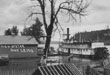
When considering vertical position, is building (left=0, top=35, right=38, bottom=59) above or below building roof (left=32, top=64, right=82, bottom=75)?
below

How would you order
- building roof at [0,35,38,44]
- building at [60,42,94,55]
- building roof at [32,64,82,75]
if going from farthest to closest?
building at [60,42,94,55], building roof at [0,35,38,44], building roof at [32,64,82,75]

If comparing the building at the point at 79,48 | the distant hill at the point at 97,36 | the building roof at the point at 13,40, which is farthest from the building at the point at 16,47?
the distant hill at the point at 97,36

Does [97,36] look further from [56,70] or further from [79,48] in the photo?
[56,70]

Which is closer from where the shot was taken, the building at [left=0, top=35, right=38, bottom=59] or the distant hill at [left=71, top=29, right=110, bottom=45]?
the building at [left=0, top=35, right=38, bottom=59]

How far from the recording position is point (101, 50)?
43.5m

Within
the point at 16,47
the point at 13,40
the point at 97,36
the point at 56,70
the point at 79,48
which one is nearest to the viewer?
the point at 56,70

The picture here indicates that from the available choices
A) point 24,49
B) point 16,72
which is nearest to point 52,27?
point 16,72

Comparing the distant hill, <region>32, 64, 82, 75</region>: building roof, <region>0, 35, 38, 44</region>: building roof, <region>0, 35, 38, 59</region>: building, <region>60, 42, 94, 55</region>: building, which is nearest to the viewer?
<region>32, 64, 82, 75</region>: building roof

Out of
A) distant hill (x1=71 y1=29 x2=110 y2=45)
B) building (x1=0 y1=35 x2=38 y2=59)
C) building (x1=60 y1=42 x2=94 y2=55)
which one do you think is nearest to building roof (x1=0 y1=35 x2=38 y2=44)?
building (x1=0 y1=35 x2=38 y2=59)

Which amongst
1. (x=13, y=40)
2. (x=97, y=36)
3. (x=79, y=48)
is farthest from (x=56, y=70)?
(x=97, y=36)

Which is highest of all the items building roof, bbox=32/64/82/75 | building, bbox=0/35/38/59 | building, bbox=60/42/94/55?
building roof, bbox=32/64/82/75

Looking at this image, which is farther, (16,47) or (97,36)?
(97,36)

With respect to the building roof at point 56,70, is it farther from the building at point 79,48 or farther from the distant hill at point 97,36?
the distant hill at point 97,36

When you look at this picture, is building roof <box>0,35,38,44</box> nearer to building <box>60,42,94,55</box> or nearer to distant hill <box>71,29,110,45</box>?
building <box>60,42,94,55</box>
